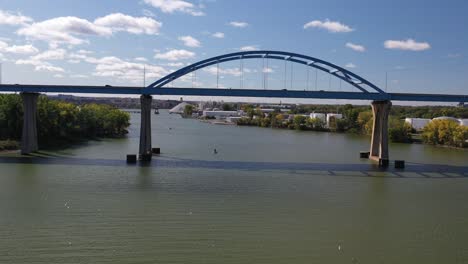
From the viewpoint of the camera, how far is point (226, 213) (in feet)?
43.7

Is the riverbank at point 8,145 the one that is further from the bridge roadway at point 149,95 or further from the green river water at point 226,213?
the green river water at point 226,213

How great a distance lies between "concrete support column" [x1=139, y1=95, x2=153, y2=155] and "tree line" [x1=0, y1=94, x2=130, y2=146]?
10.2 metres

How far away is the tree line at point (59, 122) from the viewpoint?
3158 centimetres

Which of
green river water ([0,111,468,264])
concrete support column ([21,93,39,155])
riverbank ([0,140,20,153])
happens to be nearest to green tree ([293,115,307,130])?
green river water ([0,111,468,264])

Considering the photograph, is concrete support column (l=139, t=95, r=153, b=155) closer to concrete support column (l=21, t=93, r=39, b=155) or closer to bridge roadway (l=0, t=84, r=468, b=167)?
bridge roadway (l=0, t=84, r=468, b=167)

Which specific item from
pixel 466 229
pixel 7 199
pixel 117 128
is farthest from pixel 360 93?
pixel 117 128

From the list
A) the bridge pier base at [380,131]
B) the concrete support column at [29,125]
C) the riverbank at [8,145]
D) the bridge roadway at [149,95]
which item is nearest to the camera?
the concrete support column at [29,125]

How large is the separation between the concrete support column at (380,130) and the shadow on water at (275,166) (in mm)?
1877

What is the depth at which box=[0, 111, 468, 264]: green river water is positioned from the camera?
990 cm

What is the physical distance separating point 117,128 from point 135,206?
3609 centimetres

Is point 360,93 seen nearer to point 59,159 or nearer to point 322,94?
point 322,94

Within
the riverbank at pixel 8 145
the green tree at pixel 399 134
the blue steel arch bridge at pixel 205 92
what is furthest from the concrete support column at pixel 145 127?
the green tree at pixel 399 134

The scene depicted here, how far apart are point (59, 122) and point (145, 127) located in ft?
41.6

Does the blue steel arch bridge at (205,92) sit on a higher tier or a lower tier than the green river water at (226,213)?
higher
